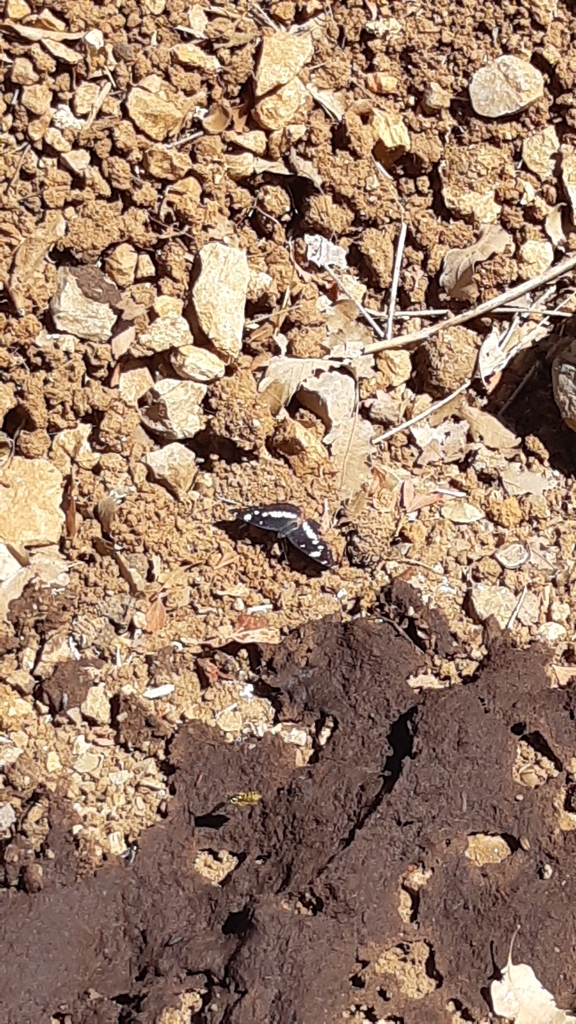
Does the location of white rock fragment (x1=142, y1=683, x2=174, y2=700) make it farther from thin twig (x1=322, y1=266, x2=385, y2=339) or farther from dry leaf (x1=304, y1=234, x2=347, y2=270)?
dry leaf (x1=304, y1=234, x2=347, y2=270)

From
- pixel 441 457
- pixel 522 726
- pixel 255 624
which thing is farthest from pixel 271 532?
pixel 522 726

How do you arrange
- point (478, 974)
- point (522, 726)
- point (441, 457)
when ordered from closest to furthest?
point (478, 974) → point (522, 726) → point (441, 457)

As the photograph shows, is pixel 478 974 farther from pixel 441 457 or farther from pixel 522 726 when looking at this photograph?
pixel 441 457

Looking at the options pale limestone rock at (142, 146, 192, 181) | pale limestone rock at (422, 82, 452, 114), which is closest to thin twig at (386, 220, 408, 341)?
pale limestone rock at (422, 82, 452, 114)

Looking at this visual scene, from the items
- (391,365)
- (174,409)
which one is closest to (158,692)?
(174,409)

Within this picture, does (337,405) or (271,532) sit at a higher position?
(337,405)

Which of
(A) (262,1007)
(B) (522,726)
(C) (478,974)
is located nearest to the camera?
(A) (262,1007)
